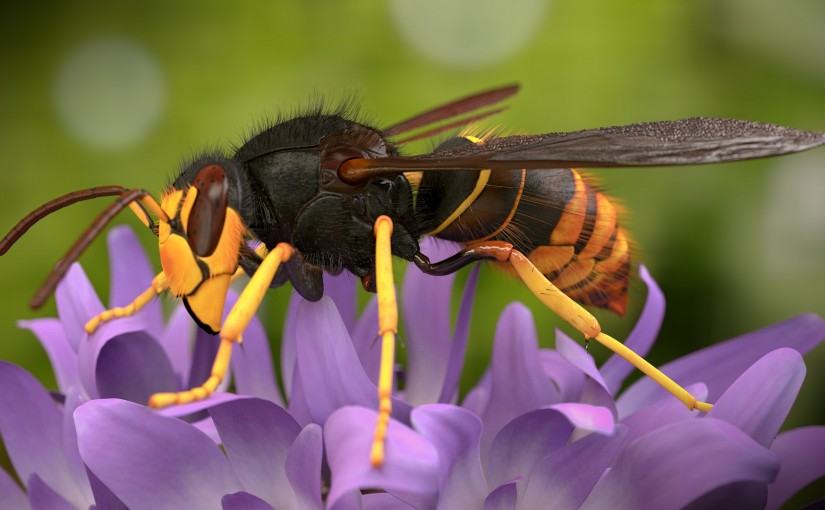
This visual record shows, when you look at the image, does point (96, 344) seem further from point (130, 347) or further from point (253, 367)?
point (253, 367)

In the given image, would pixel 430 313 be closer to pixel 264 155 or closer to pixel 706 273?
pixel 264 155

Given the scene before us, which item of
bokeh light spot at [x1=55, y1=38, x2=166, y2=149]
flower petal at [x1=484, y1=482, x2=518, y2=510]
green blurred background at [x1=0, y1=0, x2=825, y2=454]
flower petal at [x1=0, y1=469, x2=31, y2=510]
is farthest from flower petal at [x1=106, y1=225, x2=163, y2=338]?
bokeh light spot at [x1=55, y1=38, x2=166, y2=149]

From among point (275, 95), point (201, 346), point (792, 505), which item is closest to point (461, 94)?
point (275, 95)

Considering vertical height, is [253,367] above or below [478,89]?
below

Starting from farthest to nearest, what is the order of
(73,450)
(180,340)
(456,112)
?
1. (456,112)
2. (180,340)
3. (73,450)

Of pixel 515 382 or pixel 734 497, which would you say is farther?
pixel 515 382

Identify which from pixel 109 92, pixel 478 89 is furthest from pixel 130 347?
pixel 109 92
